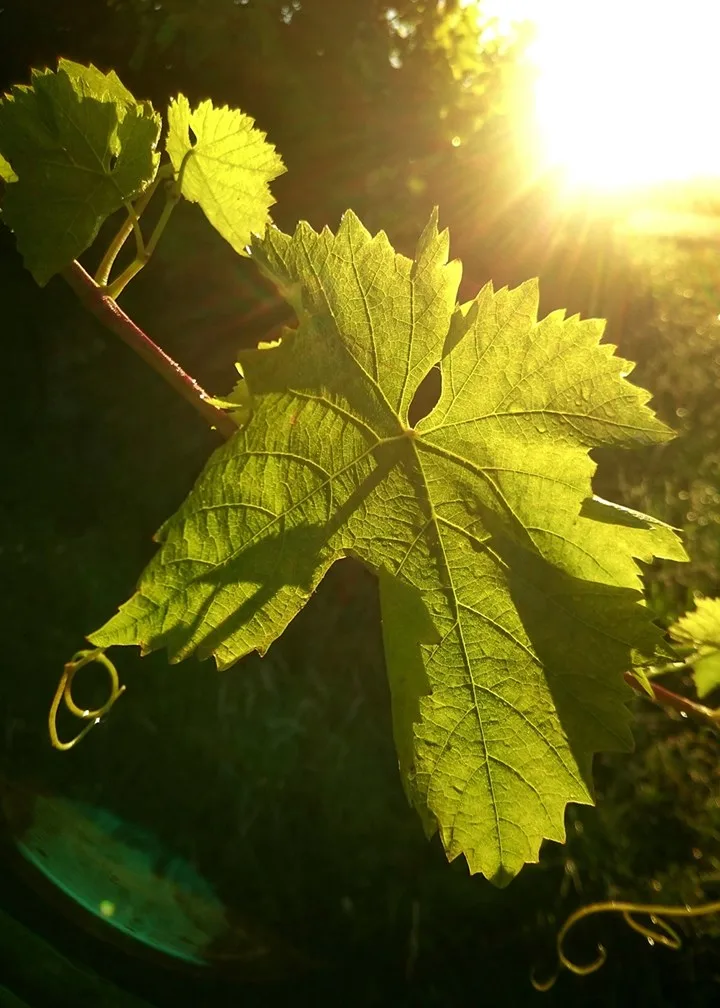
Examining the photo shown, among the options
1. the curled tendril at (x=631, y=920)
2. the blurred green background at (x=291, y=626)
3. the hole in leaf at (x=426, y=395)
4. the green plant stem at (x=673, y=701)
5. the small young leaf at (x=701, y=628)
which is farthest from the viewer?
the hole in leaf at (x=426, y=395)

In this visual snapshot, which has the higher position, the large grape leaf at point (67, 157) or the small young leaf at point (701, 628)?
the large grape leaf at point (67, 157)

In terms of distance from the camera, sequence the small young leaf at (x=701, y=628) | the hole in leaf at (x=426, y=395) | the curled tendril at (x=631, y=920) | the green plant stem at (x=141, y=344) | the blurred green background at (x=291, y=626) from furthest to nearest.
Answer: the hole in leaf at (x=426, y=395) < the blurred green background at (x=291, y=626) < the curled tendril at (x=631, y=920) < the small young leaf at (x=701, y=628) < the green plant stem at (x=141, y=344)

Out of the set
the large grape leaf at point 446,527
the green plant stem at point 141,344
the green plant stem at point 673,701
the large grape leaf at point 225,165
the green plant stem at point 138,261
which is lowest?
the green plant stem at point 673,701

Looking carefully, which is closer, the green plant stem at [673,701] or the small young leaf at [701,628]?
the green plant stem at [673,701]

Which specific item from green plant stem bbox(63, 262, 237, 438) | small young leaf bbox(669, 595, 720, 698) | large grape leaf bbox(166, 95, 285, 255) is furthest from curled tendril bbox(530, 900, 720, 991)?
large grape leaf bbox(166, 95, 285, 255)

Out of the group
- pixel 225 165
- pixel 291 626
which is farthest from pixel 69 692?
pixel 291 626

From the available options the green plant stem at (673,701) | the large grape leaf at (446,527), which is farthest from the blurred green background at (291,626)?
the large grape leaf at (446,527)

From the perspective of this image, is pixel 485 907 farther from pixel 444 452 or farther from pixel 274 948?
pixel 444 452

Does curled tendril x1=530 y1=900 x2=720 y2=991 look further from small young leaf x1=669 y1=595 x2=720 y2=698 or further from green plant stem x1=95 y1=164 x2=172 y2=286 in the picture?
green plant stem x1=95 y1=164 x2=172 y2=286

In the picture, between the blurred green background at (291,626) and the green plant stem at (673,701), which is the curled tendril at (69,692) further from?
the blurred green background at (291,626)
